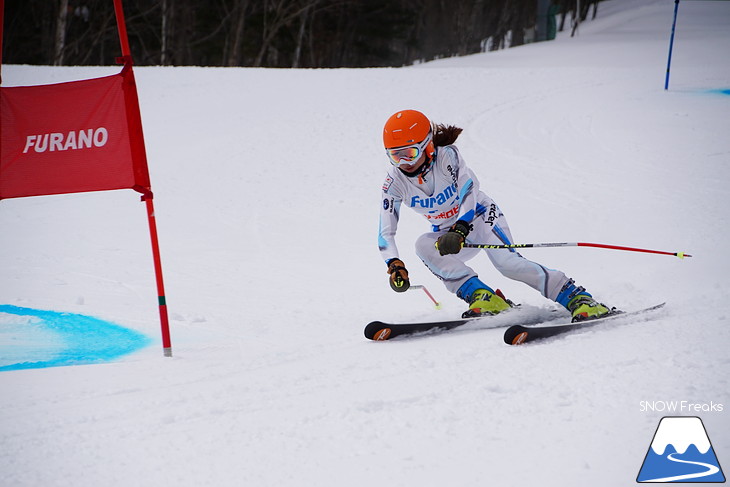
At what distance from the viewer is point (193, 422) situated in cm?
299

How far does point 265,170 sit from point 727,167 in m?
6.81

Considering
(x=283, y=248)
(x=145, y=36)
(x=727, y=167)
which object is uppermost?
(x=145, y=36)

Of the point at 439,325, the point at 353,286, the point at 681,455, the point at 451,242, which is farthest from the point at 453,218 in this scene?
the point at 681,455

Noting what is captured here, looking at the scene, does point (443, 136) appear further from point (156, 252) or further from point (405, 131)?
point (156, 252)

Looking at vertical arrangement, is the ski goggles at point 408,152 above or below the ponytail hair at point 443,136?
below

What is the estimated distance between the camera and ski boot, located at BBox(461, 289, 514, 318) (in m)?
4.59

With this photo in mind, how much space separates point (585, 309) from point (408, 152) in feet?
5.08

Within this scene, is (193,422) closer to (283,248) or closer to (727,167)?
(283,248)

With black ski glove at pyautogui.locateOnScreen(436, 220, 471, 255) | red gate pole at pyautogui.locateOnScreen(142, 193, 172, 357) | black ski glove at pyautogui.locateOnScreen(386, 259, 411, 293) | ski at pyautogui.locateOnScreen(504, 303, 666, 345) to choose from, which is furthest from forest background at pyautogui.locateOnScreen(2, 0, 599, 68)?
ski at pyautogui.locateOnScreen(504, 303, 666, 345)

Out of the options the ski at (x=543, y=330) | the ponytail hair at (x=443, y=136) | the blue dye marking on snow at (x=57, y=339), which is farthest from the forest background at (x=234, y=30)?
the ski at (x=543, y=330)

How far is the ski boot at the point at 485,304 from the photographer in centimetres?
459

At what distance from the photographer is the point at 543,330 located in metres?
3.94

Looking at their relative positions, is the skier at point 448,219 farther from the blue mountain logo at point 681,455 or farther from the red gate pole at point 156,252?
the blue mountain logo at point 681,455

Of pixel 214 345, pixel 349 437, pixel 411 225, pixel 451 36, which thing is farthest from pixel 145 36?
pixel 349 437
